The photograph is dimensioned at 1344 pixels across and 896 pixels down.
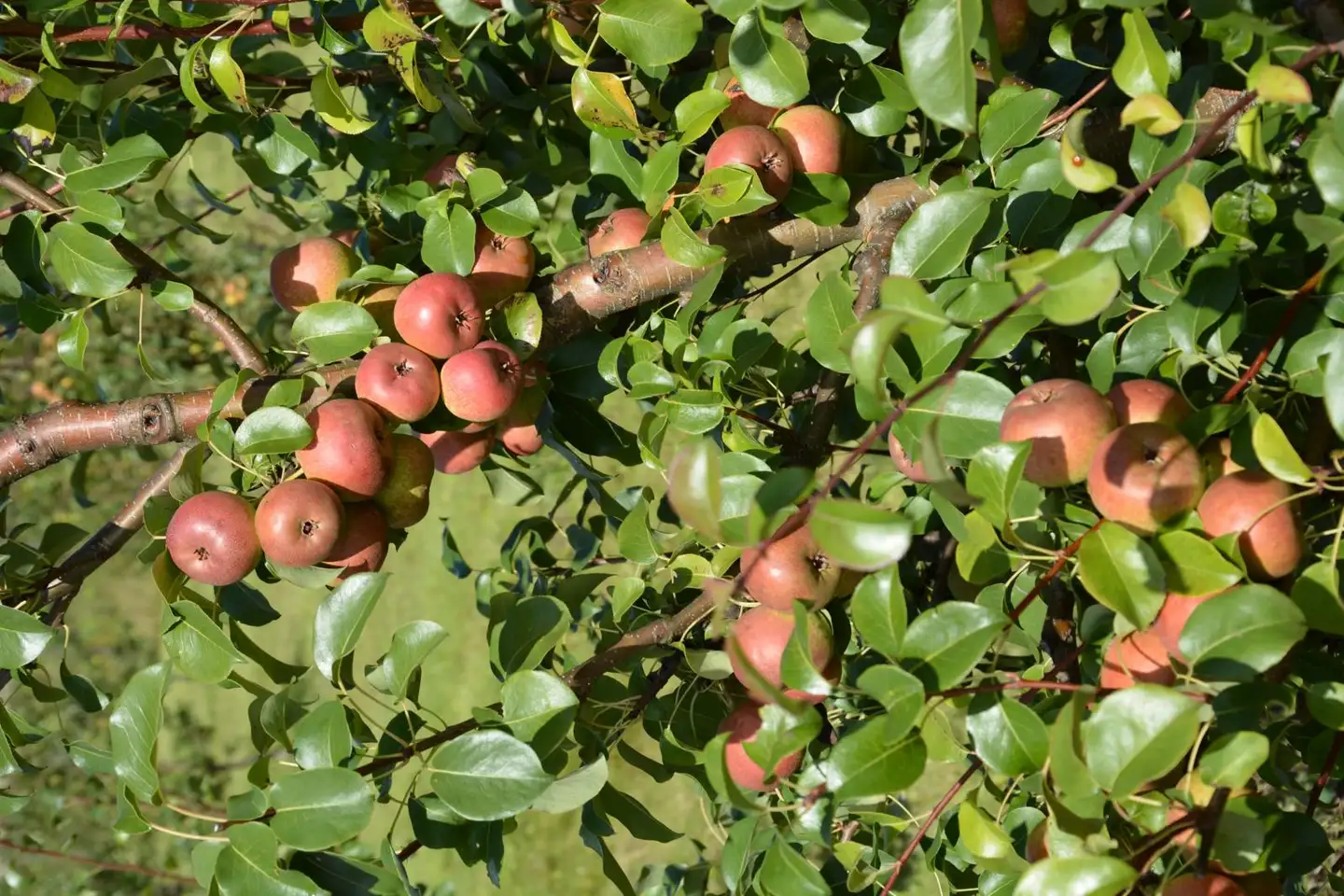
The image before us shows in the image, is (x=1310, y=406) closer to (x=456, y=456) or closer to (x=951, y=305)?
(x=951, y=305)

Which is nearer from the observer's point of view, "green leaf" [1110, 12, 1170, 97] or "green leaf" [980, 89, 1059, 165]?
"green leaf" [1110, 12, 1170, 97]

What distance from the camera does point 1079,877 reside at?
0.64 meters

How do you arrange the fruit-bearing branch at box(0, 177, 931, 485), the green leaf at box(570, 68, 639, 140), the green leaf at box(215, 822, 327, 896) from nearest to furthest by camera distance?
the green leaf at box(215, 822, 327, 896)
the green leaf at box(570, 68, 639, 140)
the fruit-bearing branch at box(0, 177, 931, 485)

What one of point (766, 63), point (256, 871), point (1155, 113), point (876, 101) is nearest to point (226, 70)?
point (766, 63)

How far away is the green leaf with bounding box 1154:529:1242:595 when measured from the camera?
0.71 metres

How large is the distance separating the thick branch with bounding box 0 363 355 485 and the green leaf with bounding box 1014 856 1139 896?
787mm

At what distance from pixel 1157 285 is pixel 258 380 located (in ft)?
2.73

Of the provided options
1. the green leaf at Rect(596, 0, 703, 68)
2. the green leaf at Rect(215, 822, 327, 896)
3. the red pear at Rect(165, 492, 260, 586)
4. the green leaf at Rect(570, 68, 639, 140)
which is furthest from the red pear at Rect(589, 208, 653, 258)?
the green leaf at Rect(215, 822, 327, 896)

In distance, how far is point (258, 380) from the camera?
3.56 feet

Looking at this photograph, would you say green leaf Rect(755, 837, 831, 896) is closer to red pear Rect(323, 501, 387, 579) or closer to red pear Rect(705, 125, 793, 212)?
red pear Rect(323, 501, 387, 579)

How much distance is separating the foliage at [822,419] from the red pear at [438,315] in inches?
1.8

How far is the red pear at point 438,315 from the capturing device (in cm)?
104

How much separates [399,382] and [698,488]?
19.9 inches

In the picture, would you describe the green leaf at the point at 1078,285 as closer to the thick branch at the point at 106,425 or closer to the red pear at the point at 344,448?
the red pear at the point at 344,448
